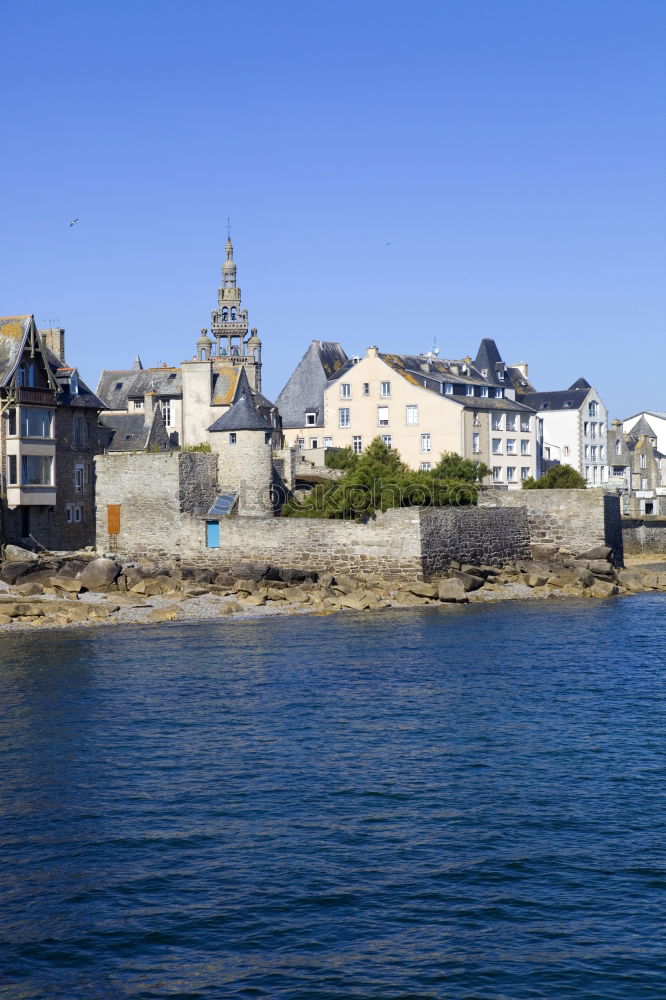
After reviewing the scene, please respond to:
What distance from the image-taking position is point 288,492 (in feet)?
182

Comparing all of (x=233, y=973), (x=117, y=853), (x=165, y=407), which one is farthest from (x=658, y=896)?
(x=165, y=407)

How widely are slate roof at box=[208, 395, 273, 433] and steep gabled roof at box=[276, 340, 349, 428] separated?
24392 mm

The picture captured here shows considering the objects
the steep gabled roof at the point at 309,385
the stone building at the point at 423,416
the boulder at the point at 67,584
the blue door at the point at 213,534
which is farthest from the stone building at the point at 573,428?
the boulder at the point at 67,584

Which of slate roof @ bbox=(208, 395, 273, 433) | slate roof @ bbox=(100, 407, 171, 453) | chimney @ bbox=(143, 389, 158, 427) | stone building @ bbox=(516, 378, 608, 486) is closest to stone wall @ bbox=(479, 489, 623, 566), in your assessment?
slate roof @ bbox=(208, 395, 273, 433)

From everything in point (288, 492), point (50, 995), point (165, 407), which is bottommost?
point (50, 995)

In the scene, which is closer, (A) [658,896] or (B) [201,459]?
(A) [658,896]

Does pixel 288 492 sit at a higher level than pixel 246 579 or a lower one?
higher

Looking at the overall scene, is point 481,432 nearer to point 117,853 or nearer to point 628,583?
point 628,583

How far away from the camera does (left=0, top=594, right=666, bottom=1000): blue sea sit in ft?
43.1

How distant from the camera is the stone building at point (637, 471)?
92.7 metres

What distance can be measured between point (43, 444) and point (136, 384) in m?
21.1

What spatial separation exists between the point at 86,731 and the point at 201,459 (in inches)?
1186

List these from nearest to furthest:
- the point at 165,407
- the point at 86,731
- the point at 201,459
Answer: the point at 86,731 → the point at 201,459 → the point at 165,407

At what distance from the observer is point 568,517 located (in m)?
54.9
